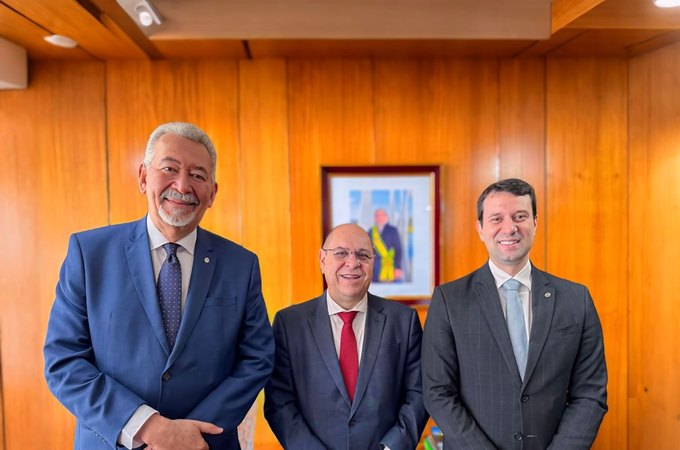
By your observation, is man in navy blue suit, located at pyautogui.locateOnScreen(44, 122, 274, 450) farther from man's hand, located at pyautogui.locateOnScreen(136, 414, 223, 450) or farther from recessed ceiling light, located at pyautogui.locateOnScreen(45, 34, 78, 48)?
recessed ceiling light, located at pyautogui.locateOnScreen(45, 34, 78, 48)

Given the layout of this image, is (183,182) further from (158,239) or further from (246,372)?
(246,372)

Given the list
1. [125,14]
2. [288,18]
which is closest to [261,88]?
[288,18]

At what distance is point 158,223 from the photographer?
5.73ft

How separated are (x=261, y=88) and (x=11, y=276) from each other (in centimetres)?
222

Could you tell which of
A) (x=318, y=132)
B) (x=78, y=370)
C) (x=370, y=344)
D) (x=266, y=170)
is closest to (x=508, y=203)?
(x=370, y=344)

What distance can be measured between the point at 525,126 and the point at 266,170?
1925 mm

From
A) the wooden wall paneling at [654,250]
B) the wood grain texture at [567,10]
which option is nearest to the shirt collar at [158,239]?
the wood grain texture at [567,10]

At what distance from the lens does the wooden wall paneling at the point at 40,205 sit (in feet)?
11.1

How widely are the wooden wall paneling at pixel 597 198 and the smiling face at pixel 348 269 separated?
2084 mm

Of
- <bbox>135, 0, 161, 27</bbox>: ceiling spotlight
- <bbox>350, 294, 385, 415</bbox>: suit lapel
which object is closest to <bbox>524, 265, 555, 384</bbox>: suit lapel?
<bbox>350, 294, 385, 415</bbox>: suit lapel

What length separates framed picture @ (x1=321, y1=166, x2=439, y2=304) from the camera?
3.48 meters

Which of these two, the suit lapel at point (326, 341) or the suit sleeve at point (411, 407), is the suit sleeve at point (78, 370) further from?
the suit sleeve at point (411, 407)

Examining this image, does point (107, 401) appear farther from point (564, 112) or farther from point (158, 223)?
point (564, 112)

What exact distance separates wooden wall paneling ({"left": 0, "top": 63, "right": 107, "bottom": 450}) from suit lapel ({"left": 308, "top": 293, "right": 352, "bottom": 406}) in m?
2.16
